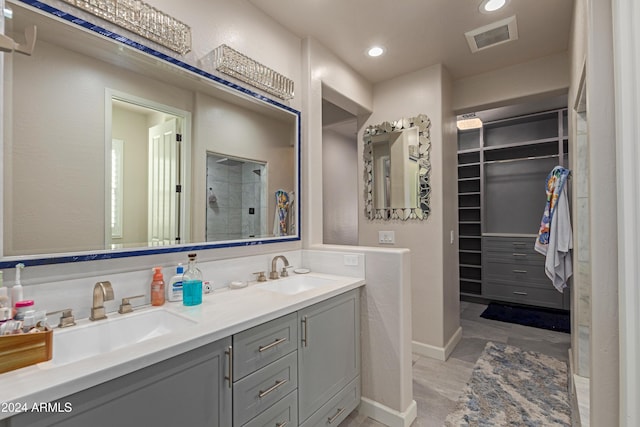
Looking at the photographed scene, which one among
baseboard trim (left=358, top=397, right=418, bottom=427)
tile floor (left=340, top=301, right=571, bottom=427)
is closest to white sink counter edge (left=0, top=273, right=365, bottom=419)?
baseboard trim (left=358, top=397, right=418, bottom=427)

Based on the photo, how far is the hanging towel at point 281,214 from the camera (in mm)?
2246

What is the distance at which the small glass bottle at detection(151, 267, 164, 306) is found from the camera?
1.43 metres

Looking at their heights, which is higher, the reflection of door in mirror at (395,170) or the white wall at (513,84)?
the white wall at (513,84)

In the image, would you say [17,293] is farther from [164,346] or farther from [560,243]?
[560,243]

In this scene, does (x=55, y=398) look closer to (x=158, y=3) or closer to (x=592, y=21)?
(x=158, y=3)

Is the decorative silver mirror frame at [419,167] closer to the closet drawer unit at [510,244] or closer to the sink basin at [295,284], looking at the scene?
the sink basin at [295,284]

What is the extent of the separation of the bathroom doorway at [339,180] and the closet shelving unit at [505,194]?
1.77 metres

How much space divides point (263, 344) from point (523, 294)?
4330 millimetres

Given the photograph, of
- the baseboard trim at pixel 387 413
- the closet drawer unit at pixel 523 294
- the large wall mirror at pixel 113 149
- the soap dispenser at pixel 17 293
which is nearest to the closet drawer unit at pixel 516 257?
the closet drawer unit at pixel 523 294

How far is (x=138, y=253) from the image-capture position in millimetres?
1436

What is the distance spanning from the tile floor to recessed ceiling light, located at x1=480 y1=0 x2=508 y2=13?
2764mm

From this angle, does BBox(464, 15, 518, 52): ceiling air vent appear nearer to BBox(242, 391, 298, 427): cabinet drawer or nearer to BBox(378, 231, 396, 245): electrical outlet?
BBox(378, 231, 396, 245): electrical outlet

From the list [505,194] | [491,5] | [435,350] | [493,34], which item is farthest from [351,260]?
[505,194]

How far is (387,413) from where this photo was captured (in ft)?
6.34
